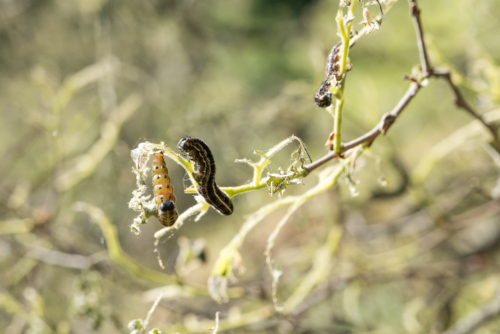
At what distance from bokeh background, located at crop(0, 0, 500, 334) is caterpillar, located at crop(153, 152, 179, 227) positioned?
0.28 m

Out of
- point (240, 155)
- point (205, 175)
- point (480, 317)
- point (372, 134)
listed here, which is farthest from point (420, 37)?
point (240, 155)

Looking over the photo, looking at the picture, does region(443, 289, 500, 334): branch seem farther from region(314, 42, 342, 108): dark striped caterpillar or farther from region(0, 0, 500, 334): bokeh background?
region(314, 42, 342, 108): dark striped caterpillar

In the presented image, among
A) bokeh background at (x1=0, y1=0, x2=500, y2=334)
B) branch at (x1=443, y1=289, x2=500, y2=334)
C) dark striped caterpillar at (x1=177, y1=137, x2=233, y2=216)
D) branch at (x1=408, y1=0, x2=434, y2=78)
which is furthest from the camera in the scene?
bokeh background at (x1=0, y1=0, x2=500, y2=334)

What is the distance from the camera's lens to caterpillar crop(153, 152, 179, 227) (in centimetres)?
54

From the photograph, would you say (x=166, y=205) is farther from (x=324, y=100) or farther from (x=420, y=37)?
(x=420, y=37)

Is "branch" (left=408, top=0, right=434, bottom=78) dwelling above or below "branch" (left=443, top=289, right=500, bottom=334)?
above

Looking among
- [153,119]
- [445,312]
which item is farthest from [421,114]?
[445,312]

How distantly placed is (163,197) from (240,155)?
173 cm

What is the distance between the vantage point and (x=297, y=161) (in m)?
0.52

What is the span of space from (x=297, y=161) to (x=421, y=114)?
4711mm

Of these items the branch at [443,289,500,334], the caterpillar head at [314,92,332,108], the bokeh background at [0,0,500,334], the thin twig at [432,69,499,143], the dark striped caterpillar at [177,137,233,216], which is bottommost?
the branch at [443,289,500,334]

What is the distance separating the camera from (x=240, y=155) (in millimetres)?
2266

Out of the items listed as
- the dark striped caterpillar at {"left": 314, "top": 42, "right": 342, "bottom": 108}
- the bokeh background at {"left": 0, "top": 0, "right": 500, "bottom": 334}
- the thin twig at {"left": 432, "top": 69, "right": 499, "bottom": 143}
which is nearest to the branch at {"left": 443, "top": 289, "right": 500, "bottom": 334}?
the bokeh background at {"left": 0, "top": 0, "right": 500, "bottom": 334}

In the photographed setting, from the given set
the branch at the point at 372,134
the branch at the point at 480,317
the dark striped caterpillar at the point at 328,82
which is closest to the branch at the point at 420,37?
the branch at the point at 372,134
